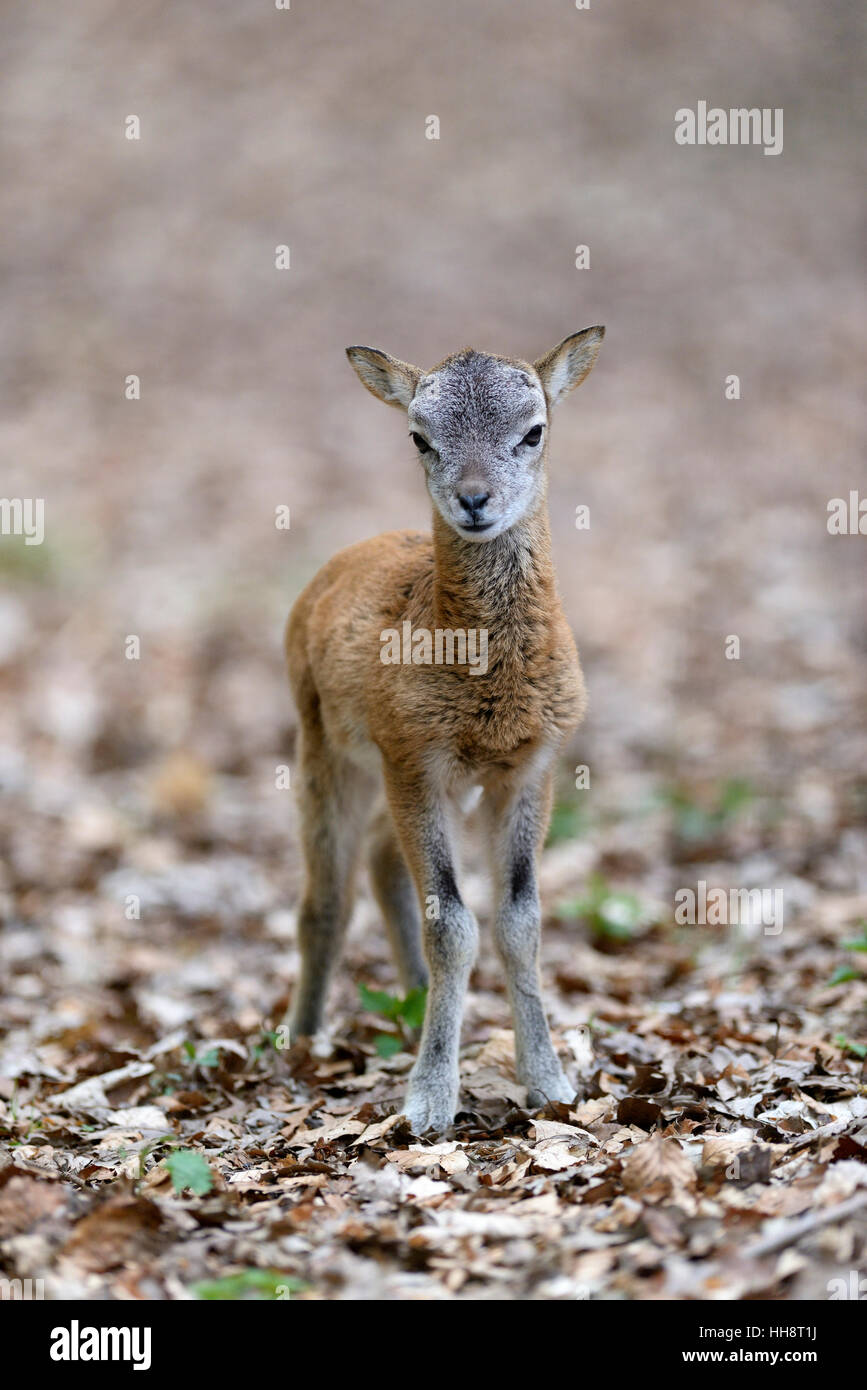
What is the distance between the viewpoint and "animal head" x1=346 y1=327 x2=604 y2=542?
5.74m

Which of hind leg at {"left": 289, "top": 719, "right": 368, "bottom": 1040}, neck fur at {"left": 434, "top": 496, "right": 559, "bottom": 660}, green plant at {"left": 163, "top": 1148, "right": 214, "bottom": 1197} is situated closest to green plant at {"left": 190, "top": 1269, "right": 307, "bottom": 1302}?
green plant at {"left": 163, "top": 1148, "right": 214, "bottom": 1197}

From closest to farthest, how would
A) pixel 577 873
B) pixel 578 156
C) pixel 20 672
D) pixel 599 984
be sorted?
pixel 599 984 → pixel 577 873 → pixel 20 672 → pixel 578 156

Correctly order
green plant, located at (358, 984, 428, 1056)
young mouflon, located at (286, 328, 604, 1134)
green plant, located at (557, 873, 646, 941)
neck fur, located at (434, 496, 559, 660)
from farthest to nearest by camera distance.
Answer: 1. green plant, located at (557, 873, 646, 941)
2. green plant, located at (358, 984, 428, 1056)
3. neck fur, located at (434, 496, 559, 660)
4. young mouflon, located at (286, 328, 604, 1134)

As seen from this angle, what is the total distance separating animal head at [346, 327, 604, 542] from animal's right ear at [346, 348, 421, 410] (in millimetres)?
77

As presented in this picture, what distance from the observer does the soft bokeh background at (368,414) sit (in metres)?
10.8

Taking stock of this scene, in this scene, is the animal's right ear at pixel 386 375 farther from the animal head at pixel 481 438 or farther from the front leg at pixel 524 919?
the front leg at pixel 524 919

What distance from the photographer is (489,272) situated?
70.7ft

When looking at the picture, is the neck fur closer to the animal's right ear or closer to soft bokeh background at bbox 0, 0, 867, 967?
the animal's right ear

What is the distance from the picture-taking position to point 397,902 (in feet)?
24.8

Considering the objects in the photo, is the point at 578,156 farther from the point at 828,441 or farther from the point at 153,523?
the point at 153,523

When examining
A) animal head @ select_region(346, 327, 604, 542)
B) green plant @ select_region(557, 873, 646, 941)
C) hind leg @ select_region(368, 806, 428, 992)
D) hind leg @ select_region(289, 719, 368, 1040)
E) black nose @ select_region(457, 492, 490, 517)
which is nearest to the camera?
black nose @ select_region(457, 492, 490, 517)

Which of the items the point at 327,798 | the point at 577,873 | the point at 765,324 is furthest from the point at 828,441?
the point at 327,798

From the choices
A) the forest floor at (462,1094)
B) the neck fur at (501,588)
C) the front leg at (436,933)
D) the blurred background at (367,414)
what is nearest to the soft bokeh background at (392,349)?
the blurred background at (367,414)

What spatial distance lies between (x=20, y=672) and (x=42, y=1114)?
310 inches
